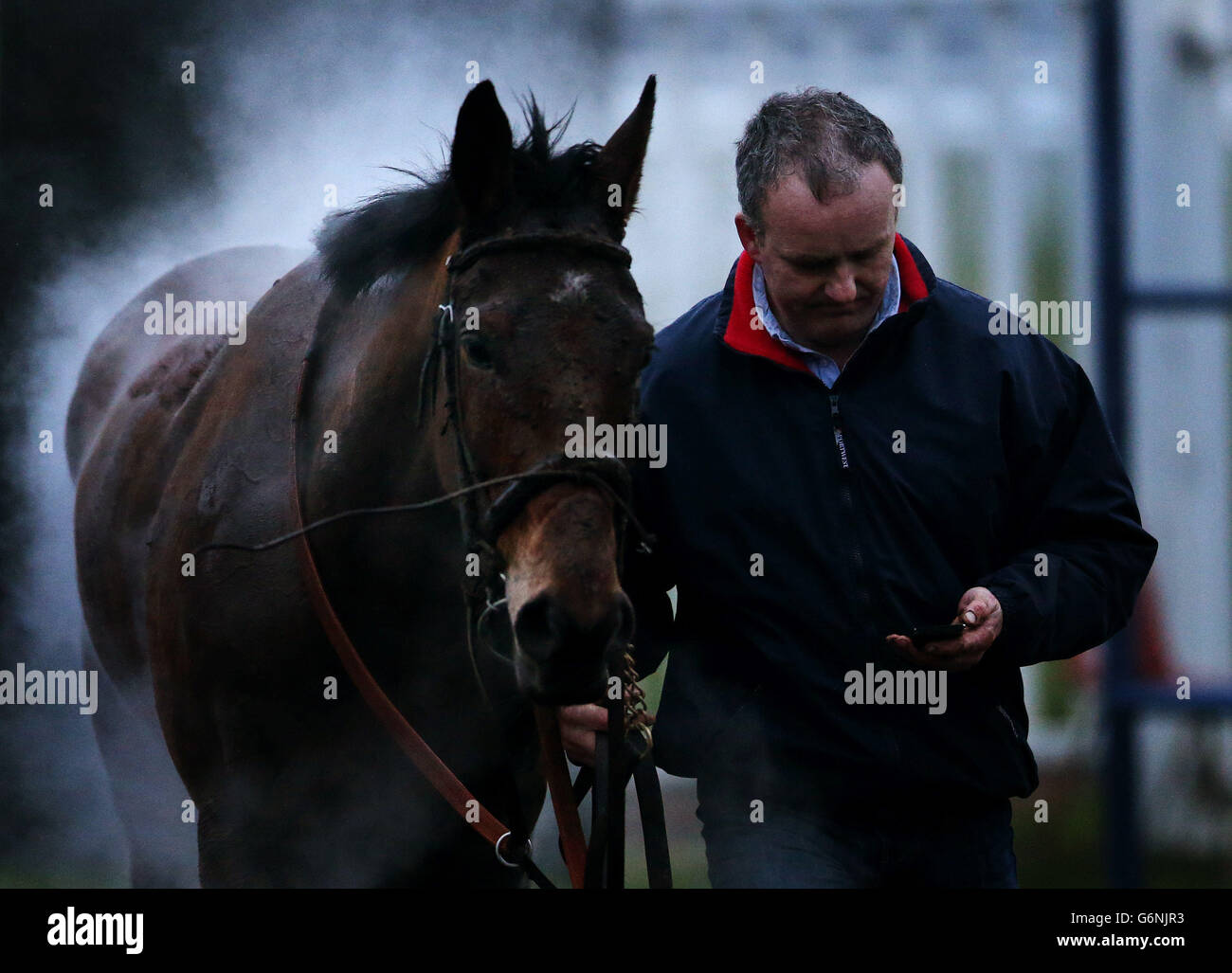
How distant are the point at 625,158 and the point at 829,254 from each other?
16.8 inches

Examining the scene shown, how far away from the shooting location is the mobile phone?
2.19 metres

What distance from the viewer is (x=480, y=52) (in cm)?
370

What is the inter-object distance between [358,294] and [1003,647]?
4.74 ft

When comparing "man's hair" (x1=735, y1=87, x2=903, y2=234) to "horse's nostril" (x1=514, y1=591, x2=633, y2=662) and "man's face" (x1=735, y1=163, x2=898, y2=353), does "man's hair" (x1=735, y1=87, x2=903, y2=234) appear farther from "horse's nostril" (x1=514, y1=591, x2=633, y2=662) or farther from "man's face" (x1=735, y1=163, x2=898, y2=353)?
"horse's nostril" (x1=514, y1=591, x2=633, y2=662)

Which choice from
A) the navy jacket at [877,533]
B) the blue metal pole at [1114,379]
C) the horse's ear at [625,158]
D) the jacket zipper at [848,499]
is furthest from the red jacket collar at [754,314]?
the blue metal pole at [1114,379]

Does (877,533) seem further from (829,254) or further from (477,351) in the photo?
(477,351)

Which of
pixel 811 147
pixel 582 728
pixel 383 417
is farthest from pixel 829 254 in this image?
pixel 582 728

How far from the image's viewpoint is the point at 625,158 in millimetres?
2414

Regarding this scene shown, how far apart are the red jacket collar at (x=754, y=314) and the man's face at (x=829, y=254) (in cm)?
5

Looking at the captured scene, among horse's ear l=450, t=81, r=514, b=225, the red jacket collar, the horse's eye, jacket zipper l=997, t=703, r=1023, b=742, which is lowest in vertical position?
jacket zipper l=997, t=703, r=1023, b=742

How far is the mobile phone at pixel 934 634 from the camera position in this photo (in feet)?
7.18

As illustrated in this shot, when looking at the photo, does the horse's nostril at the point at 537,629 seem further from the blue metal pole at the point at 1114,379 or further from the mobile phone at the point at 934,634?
the blue metal pole at the point at 1114,379

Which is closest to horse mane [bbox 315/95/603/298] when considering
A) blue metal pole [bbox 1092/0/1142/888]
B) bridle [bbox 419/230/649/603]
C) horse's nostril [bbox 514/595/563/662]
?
bridle [bbox 419/230/649/603]
